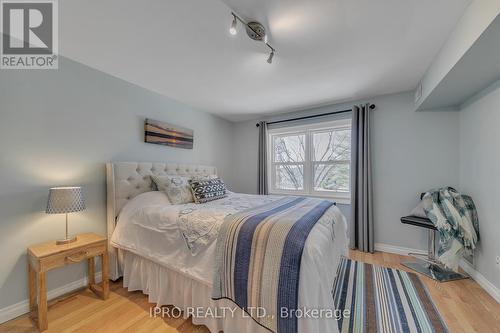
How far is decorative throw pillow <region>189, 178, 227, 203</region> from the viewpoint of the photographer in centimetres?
239

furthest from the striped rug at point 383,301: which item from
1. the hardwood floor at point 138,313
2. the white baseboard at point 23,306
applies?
the white baseboard at point 23,306

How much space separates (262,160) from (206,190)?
5.62 ft

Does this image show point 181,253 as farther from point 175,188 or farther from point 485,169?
point 485,169

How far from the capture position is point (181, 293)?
1.67 meters

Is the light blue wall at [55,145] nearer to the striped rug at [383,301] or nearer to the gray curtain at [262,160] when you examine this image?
the gray curtain at [262,160]

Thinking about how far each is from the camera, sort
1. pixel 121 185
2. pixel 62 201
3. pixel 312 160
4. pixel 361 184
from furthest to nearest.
→ pixel 312 160
pixel 361 184
pixel 121 185
pixel 62 201

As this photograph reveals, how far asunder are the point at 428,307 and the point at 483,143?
1.74 metres

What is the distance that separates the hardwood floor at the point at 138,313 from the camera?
153 cm

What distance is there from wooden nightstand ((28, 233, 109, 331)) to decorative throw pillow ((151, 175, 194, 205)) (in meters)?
0.74

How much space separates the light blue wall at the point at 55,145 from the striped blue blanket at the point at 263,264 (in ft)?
5.60

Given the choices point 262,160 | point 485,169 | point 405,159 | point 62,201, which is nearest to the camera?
point 62,201

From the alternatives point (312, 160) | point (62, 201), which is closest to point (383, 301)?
point (312, 160)

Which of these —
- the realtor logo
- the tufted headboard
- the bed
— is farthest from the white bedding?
the realtor logo

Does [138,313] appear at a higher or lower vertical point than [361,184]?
lower
